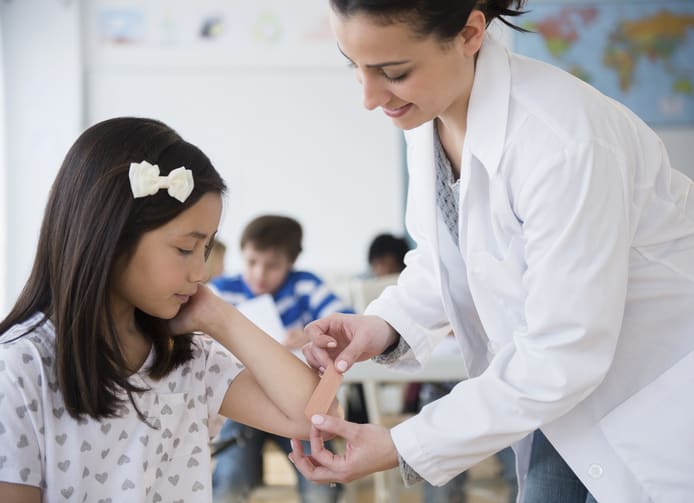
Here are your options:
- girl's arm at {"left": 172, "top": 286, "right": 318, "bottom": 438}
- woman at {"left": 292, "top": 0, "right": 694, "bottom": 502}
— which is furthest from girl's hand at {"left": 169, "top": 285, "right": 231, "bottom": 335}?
woman at {"left": 292, "top": 0, "right": 694, "bottom": 502}

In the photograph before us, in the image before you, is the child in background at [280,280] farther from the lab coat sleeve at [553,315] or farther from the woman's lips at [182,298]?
the lab coat sleeve at [553,315]

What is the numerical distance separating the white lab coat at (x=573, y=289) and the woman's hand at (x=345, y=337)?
224 mm

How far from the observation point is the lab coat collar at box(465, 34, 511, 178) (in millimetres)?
1171

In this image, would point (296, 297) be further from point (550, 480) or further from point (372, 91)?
point (372, 91)

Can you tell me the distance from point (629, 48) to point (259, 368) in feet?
15.9

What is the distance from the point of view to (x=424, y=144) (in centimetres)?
141

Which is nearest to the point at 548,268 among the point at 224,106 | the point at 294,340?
the point at 294,340

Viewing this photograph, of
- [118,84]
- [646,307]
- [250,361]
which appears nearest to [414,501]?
[250,361]

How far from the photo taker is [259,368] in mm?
1426

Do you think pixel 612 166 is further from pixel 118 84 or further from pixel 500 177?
pixel 118 84

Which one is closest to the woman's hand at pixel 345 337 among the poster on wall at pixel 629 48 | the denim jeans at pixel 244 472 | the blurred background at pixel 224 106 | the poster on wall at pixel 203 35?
the denim jeans at pixel 244 472

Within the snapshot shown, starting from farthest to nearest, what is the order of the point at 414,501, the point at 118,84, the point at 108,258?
the point at 118,84, the point at 414,501, the point at 108,258

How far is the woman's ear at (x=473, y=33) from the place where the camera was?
113cm

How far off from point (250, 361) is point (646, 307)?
618 millimetres
